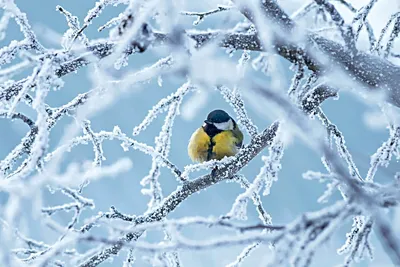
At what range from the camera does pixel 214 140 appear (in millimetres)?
3732

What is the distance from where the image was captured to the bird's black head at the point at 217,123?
3.86 metres

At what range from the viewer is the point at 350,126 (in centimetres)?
1479

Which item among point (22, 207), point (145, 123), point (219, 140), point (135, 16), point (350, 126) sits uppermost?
point (350, 126)

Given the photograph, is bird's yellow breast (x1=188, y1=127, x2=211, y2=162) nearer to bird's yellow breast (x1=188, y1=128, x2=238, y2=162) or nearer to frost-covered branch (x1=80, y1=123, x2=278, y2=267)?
bird's yellow breast (x1=188, y1=128, x2=238, y2=162)

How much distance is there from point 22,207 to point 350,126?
14.2m

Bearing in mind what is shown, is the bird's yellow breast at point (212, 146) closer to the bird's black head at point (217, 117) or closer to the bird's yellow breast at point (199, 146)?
the bird's yellow breast at point (199, 146)

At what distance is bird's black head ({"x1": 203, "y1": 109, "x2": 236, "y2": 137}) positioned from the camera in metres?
3.86

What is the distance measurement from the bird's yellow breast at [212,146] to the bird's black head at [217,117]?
14 cm

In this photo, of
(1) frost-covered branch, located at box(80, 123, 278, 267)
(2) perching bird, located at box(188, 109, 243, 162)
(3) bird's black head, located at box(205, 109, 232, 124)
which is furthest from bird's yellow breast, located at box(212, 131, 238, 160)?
(1) frost-covered branch, located at box(80, 123, 278, 267)

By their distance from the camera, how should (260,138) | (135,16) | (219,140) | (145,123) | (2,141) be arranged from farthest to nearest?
(2,141)
(219,140)
(145,123)
(260,138)
(135,16)

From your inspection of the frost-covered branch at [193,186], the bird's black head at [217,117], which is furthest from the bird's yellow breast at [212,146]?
the frost-covered branch at [193,186]

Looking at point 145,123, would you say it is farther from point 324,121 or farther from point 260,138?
point 324,121

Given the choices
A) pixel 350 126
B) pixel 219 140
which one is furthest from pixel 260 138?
pixel 350 126

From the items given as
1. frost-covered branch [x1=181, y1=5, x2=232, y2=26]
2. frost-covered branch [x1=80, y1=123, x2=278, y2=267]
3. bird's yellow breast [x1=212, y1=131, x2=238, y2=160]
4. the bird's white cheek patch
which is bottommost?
frost-covered branch [x1=80, y1=123, x2=278, y2=267]
